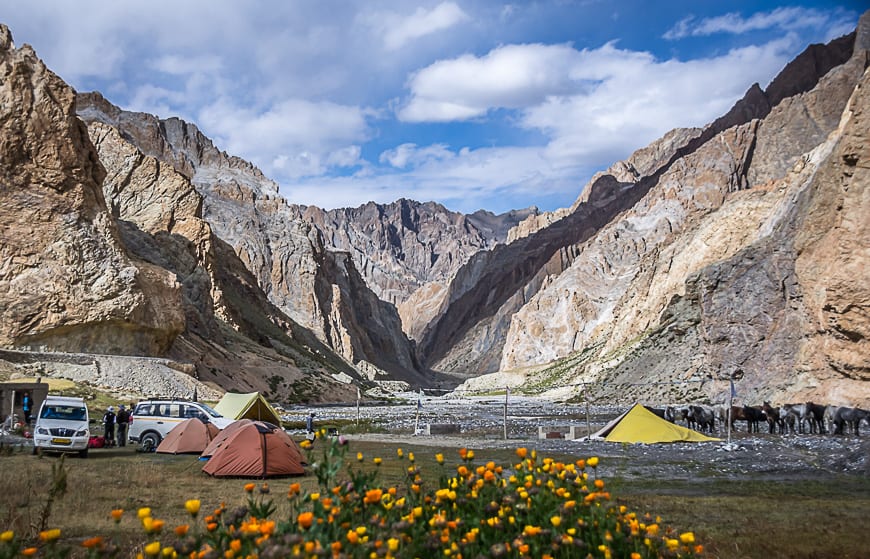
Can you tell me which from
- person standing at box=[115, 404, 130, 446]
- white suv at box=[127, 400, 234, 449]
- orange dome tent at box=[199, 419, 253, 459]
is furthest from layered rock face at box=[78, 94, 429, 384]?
orange dome tent at box=[199, 419, 253, 459]

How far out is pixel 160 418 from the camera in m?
27.3

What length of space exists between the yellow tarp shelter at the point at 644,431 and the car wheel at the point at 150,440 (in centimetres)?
1762

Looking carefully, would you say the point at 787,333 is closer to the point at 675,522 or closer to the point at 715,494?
the point at 715,494

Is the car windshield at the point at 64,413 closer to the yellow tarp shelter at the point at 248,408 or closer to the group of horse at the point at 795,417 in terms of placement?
the yellow tarp shelter at the point at 248,408

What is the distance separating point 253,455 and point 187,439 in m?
7.83

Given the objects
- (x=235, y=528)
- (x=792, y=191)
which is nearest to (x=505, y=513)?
(x=235, y=528)

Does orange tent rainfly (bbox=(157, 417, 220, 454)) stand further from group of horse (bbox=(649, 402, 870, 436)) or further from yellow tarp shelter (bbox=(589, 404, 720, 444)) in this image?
group of horse (bbox=(649, 402, 870, 436))

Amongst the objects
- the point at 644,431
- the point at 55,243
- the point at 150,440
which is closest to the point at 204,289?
the point at 55,243

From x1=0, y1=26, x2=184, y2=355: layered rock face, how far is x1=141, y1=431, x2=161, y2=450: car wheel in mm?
31514

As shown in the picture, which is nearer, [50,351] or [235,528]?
[235,528]

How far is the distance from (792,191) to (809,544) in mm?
64853

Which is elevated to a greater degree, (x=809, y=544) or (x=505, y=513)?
(x=505, y=513)

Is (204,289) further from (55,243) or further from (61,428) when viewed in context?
(61,428)

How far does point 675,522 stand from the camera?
1139 centimetres
